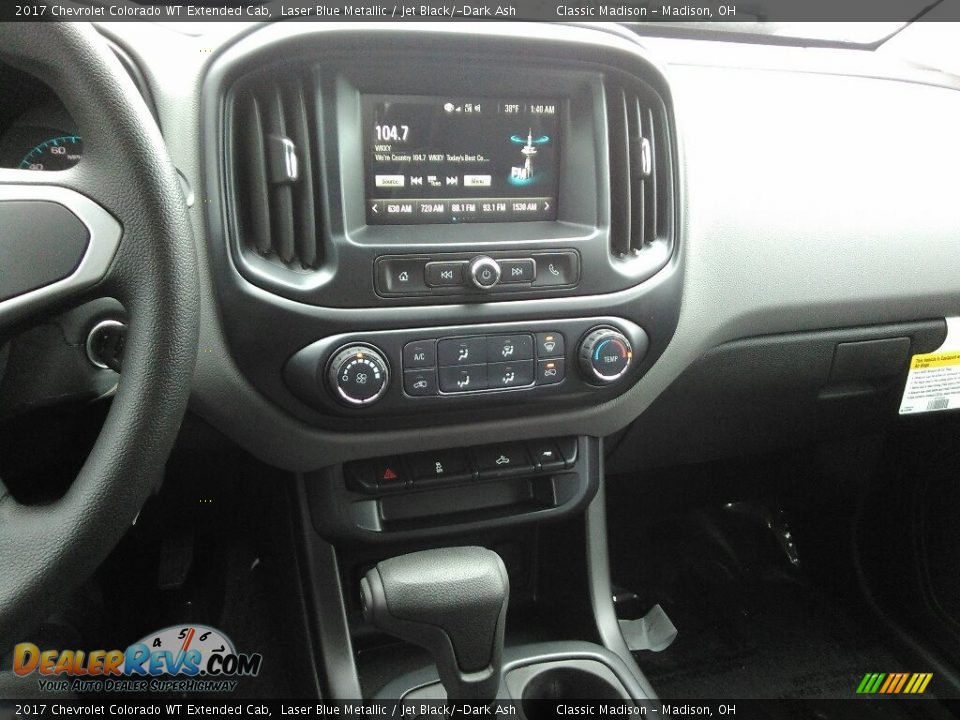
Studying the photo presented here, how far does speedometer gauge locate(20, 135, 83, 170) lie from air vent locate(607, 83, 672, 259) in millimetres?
664

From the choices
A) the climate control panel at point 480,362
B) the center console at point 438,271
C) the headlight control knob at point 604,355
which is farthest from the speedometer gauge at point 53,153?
the headlight control knob at point 604,355

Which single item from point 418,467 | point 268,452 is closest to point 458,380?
point 418,467

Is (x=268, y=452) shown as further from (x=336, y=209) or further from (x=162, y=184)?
(x=162, y=184)

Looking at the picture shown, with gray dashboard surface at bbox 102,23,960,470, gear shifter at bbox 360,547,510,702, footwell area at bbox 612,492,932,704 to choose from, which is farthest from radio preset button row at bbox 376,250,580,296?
footwell area at bbox 612,492,932,704

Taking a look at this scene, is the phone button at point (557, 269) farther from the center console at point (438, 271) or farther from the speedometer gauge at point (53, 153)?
the speedometer gauge at point (53, 153)

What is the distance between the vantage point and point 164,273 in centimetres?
74

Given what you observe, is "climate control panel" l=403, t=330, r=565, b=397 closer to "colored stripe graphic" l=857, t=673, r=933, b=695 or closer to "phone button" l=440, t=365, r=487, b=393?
"phone button" l=440, t=365, r=487, b=393

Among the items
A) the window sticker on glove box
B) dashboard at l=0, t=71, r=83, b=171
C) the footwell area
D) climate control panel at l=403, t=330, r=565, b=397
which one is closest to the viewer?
dashboard at l=0, t=71, r=83, b=171

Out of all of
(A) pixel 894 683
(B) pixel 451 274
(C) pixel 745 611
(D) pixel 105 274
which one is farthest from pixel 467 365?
(A) pixel 894 683

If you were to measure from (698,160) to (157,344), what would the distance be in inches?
31.8

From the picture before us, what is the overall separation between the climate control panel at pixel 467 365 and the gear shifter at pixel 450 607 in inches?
8.0

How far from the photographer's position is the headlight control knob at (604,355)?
3.59 ft

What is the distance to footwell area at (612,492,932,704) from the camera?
5.19 feet

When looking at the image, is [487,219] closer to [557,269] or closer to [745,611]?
[557,269]
